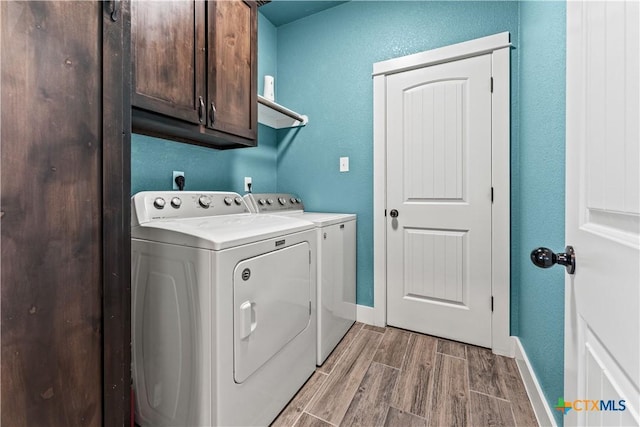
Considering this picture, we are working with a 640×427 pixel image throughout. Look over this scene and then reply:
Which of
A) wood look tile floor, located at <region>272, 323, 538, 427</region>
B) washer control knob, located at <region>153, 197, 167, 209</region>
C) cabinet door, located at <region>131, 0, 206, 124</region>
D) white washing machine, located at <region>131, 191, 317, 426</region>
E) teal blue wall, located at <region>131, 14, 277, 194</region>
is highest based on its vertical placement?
cabinet door, located at <region>131, 0, 206, 124</region>

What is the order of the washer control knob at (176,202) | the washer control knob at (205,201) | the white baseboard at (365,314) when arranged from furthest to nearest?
1. the white baseboard at (365,314)
2. the washer control knob at (205,201)
3. the washer control knob at (176,202)

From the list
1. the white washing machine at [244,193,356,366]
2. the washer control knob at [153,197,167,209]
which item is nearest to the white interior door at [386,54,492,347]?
the white washing machine at [244,193,356,366]

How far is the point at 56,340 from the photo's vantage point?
0.65 meters

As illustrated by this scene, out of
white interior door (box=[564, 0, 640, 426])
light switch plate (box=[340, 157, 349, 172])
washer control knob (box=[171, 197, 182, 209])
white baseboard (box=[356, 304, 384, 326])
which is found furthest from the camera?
light switch plate (box=[340, 157, 349, 172])

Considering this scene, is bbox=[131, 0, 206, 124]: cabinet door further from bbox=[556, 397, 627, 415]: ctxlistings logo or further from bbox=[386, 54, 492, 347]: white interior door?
bbox=[556, 397, 627, 415]: ctxlistings logo

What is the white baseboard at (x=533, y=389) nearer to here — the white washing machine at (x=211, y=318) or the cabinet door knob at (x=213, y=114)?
the white washing machine at (x=211, y=318)

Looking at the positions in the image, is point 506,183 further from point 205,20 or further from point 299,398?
point 205,20

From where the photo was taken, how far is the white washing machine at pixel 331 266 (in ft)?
5.39

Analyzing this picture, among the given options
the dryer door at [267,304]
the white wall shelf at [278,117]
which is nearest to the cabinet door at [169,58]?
the white wall shelf at [278,117]

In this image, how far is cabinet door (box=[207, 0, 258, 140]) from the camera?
148 centimetres

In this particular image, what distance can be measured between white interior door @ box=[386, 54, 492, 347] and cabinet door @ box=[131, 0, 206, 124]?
136 cm

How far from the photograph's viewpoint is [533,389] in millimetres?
1311

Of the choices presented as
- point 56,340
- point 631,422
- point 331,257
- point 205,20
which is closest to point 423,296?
point 331,257

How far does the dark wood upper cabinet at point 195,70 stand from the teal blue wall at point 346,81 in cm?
74
